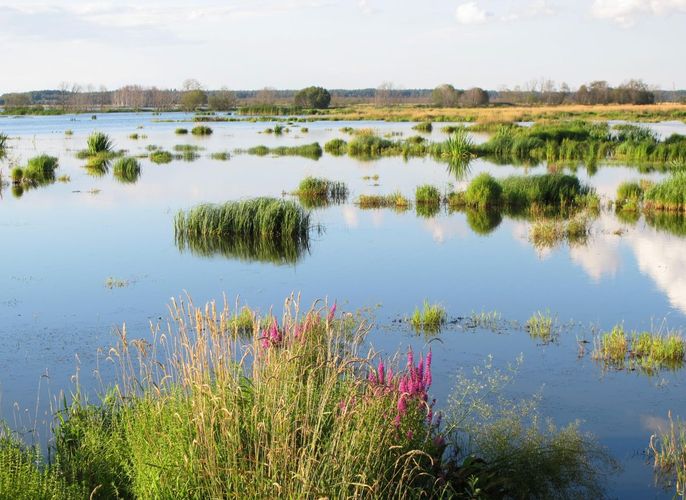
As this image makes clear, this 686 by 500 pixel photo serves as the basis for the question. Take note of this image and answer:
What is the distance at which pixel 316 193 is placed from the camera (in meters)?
26.5

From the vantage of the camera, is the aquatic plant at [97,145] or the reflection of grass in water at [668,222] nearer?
the reflection of grass in water at [668,222]

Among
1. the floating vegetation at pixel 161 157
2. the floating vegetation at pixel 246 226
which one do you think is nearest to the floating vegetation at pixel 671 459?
the floating vegetation at pixel 246 226

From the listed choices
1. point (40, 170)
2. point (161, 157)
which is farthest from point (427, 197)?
point (161, 157)

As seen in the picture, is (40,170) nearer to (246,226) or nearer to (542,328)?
(246,226)

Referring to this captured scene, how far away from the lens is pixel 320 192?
1045 inches

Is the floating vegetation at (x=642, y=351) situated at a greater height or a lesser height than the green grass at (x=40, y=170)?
lesser

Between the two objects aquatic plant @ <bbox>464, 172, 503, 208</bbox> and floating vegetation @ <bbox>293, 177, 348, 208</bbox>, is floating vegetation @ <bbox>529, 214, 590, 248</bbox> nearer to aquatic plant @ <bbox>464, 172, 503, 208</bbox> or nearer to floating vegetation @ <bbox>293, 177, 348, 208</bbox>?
aquatic plant @ <bbox>464, 172, 503, 208</bbox>

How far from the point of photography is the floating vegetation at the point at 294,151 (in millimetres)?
40562

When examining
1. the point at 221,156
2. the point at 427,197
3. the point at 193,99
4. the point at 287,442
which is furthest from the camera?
the point at 193,99

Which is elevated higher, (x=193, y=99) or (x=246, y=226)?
(x=193, y=99)

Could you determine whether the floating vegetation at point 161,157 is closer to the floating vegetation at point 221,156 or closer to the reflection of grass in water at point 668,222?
the floating vegetation at point 221,156

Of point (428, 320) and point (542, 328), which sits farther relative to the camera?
point (428, 320)

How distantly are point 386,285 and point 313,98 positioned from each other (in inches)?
4181

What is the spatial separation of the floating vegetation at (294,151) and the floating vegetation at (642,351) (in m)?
29.7
